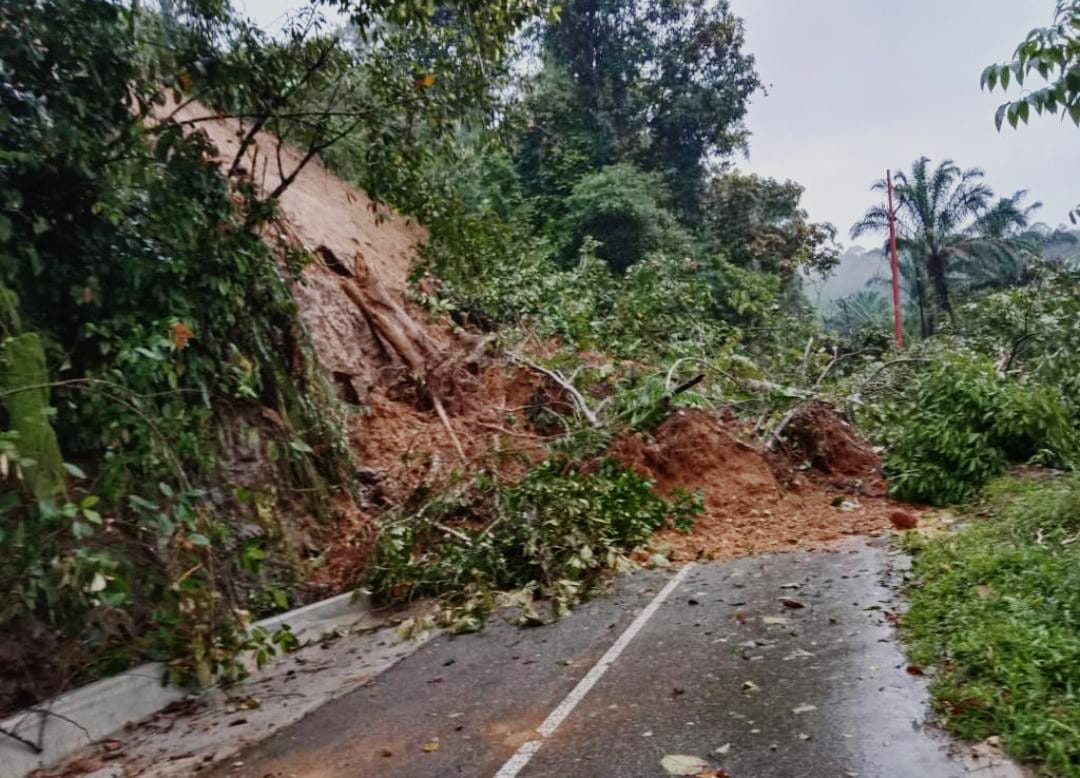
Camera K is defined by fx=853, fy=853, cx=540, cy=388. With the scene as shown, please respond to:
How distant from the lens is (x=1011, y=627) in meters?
4.99

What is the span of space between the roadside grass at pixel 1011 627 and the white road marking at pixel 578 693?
198 cm

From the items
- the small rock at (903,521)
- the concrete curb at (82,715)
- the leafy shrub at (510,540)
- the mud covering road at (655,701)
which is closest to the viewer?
the mud covering road at (655,701)

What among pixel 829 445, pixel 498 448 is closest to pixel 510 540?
pixel 498 448

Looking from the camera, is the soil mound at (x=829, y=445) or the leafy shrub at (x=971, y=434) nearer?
the leafy shrub at (x=971, y=434)

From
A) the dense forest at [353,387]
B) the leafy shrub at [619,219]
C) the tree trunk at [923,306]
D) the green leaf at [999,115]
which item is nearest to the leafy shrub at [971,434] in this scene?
the dense forest at [353,387]

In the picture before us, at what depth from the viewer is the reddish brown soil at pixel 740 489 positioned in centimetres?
1015

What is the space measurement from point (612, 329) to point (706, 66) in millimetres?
16780

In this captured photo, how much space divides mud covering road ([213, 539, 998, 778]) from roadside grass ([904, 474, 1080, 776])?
0.22m

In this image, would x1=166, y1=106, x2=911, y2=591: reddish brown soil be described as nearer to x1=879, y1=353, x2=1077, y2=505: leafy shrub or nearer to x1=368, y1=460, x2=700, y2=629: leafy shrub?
x1=368, y1=460, x2=700, y2=629: leafy shrub

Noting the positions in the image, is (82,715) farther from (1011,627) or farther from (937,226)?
(937,226)

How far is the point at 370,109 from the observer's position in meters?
8.70

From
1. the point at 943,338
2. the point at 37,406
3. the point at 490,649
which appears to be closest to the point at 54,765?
the point at 37,406

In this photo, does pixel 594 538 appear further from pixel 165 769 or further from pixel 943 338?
pixel 943 338

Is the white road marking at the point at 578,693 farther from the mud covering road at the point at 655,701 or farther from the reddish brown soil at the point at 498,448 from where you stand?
the reddish brown soil at the point at 498,448
